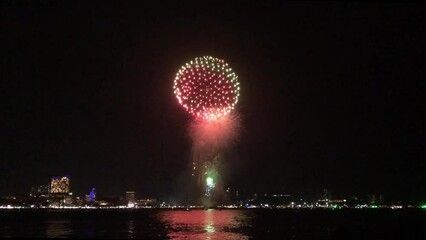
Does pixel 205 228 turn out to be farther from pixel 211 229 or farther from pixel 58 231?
pixel 58 231

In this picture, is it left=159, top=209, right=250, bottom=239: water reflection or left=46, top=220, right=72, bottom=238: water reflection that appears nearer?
left=159, top=209, right=250, bottom=239: water reflection

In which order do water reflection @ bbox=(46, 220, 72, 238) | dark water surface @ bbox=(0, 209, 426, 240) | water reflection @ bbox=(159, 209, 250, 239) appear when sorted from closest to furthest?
water reflection @ bbox=(159, 209, 250, 239)
dark water surface @ bbox=(0, 209, 426, 240)
water reflection @ bbox=(46, 220, 72, 238)

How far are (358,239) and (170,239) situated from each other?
1919 cm

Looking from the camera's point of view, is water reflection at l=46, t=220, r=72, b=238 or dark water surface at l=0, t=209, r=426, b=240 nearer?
dark water surface at l=0, t=209, r=426, b=240


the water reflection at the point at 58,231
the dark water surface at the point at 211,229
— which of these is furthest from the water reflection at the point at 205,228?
the water reflection at the point at 58,231

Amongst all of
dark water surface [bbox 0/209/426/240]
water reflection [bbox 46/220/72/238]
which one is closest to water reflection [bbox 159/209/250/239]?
A: dark water surface [bbox 0/209/426/240]

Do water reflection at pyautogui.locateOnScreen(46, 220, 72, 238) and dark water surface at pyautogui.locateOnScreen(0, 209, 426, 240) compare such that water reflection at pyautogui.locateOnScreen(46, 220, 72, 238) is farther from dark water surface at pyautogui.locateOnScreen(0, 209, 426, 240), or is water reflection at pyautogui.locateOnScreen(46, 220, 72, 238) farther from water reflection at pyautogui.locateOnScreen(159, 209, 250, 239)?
water reflection at pyautogui.locateOnScreen(159, 209, 250, 239)

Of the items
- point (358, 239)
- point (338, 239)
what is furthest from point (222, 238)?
point (338, 239)

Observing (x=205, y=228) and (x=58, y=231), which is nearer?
→ (x=58, y=231)

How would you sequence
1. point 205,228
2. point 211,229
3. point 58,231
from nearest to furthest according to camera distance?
point 58,231
point 211,229
point 205,228

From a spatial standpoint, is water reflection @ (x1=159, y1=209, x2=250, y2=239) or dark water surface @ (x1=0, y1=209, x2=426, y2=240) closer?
water reflection @ (x1=159, y1=209, x2=250, y2=239)

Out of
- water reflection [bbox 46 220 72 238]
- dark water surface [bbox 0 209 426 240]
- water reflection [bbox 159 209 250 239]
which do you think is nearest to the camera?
A: water reflection [bbox 159 209 250 239]

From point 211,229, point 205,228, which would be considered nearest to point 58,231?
point 205,228

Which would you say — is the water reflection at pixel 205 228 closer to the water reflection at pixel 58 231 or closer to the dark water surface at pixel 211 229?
the dark water surface at pixel 211 229
